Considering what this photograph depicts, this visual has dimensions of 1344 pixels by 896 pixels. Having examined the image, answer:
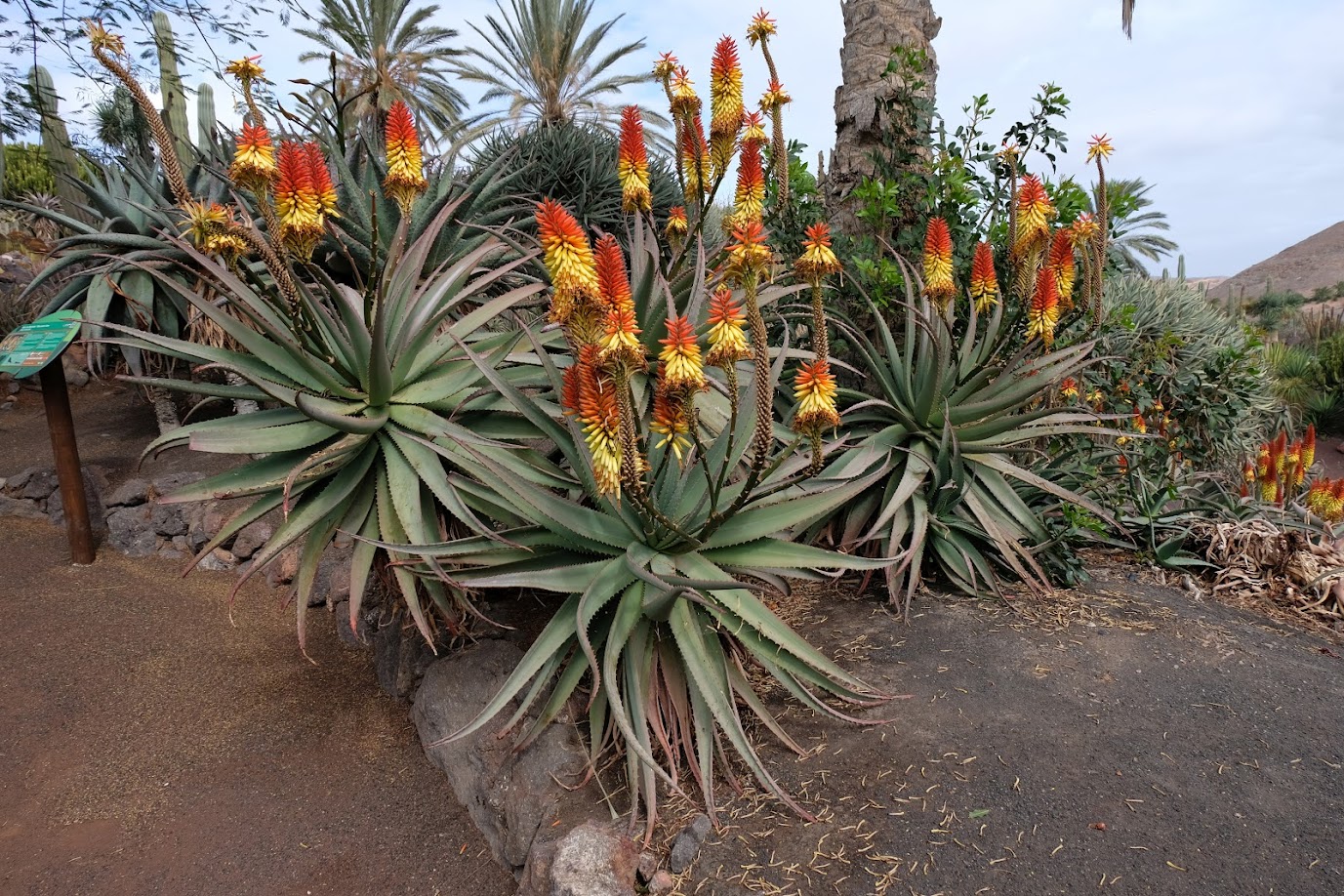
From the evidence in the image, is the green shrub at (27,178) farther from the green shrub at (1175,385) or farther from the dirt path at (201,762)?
the green shrub at (1175,385)

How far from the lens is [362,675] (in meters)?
4.64

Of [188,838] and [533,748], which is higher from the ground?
[533,748]

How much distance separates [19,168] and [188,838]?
22.6 meters

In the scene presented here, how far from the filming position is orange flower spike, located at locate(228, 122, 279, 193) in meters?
2.87

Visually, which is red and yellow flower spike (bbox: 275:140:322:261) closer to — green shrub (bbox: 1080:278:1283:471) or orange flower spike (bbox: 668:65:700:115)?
orange flower spike (bbox: 668:65:700:115)

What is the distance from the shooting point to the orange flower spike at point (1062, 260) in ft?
14.8

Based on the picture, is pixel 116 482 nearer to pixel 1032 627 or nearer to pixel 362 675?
pixel 362 675

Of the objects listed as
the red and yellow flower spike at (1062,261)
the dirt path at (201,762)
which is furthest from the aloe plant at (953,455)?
the dirt path at (201,762)

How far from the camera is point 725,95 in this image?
3.30 metres

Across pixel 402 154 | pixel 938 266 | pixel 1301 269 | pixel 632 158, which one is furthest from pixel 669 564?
pixel 1301 269

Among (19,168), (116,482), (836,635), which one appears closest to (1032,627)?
(836,635)

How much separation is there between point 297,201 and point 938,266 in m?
3.05

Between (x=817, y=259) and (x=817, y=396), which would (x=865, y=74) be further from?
(x=817, y=396)

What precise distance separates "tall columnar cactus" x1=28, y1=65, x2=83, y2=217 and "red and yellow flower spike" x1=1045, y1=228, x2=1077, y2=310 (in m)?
6.61
